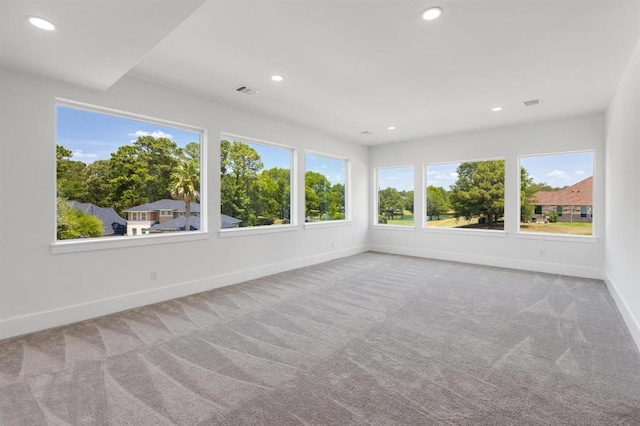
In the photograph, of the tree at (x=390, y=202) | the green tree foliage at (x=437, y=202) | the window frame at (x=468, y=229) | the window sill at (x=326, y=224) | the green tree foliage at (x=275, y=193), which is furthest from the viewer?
the tree at (x=390, y=202)

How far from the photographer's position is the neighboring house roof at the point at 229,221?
4.79 m

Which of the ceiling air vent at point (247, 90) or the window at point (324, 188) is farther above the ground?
the ceiling air vent at point (247, 90)

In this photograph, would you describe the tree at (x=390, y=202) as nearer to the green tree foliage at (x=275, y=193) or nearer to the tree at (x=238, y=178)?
the green tree foliage at (x=275, y=193)

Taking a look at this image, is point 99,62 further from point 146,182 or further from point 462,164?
point 462,164

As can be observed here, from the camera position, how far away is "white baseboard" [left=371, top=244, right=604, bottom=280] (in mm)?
→ 5223

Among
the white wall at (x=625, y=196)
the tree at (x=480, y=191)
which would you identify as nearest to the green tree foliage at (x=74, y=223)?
the white wall at (x=625, y=196)

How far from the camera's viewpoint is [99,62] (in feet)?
9.13

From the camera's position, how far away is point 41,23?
2188mm

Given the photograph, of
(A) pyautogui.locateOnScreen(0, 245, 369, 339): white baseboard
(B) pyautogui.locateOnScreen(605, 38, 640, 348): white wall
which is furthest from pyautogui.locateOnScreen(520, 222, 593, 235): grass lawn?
(A) pyautogui.locateOnScreen(0, 245, 369, 339): white baseboard

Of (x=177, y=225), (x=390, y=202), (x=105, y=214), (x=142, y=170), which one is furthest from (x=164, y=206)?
(x=390, y=202)

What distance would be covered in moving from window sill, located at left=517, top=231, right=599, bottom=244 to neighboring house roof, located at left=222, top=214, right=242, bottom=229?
5228 mm

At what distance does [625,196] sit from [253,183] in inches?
192

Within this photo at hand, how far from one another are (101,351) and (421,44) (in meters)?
3.96

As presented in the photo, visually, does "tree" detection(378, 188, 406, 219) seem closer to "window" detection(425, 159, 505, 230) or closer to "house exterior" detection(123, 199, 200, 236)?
"window" detection(425, 159, 505, 230)
